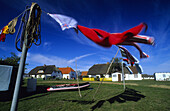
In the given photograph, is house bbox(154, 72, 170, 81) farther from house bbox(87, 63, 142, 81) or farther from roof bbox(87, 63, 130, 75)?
roof bbox(87, 63, 130, 75)

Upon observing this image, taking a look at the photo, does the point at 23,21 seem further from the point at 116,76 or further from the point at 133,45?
the point at 116,76

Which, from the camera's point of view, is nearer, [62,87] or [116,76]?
[62,87]

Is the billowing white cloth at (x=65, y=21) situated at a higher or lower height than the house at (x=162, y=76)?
higher

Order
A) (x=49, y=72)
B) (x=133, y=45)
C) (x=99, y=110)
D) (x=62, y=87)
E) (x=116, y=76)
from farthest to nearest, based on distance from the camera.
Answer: (x=49, y=72) < (x=116, y=76) < (x=62, y=87) < (x=99, y=110) < (x=133, y=45)

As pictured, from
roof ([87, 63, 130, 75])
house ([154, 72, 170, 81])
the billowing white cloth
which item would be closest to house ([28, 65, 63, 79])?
roof ([87, 63, 130, 75])

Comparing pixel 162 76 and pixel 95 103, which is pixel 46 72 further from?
pixel 162 76

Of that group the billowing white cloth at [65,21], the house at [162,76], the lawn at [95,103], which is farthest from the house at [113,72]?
the billowing white cloth at [65,21]

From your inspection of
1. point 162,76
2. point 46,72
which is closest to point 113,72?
point 162,76

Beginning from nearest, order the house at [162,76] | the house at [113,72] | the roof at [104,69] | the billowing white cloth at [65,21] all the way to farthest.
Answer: the billowing white cloth at [65,21], the house at [162,76], the house at [113,72], the roof at [104,69]

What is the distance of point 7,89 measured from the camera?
7883 millimetres

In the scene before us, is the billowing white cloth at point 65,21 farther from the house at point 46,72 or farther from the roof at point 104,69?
the house at point 46,72

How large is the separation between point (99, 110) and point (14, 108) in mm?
4661

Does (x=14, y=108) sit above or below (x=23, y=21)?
below

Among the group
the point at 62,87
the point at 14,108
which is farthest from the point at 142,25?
the point at 62,87
